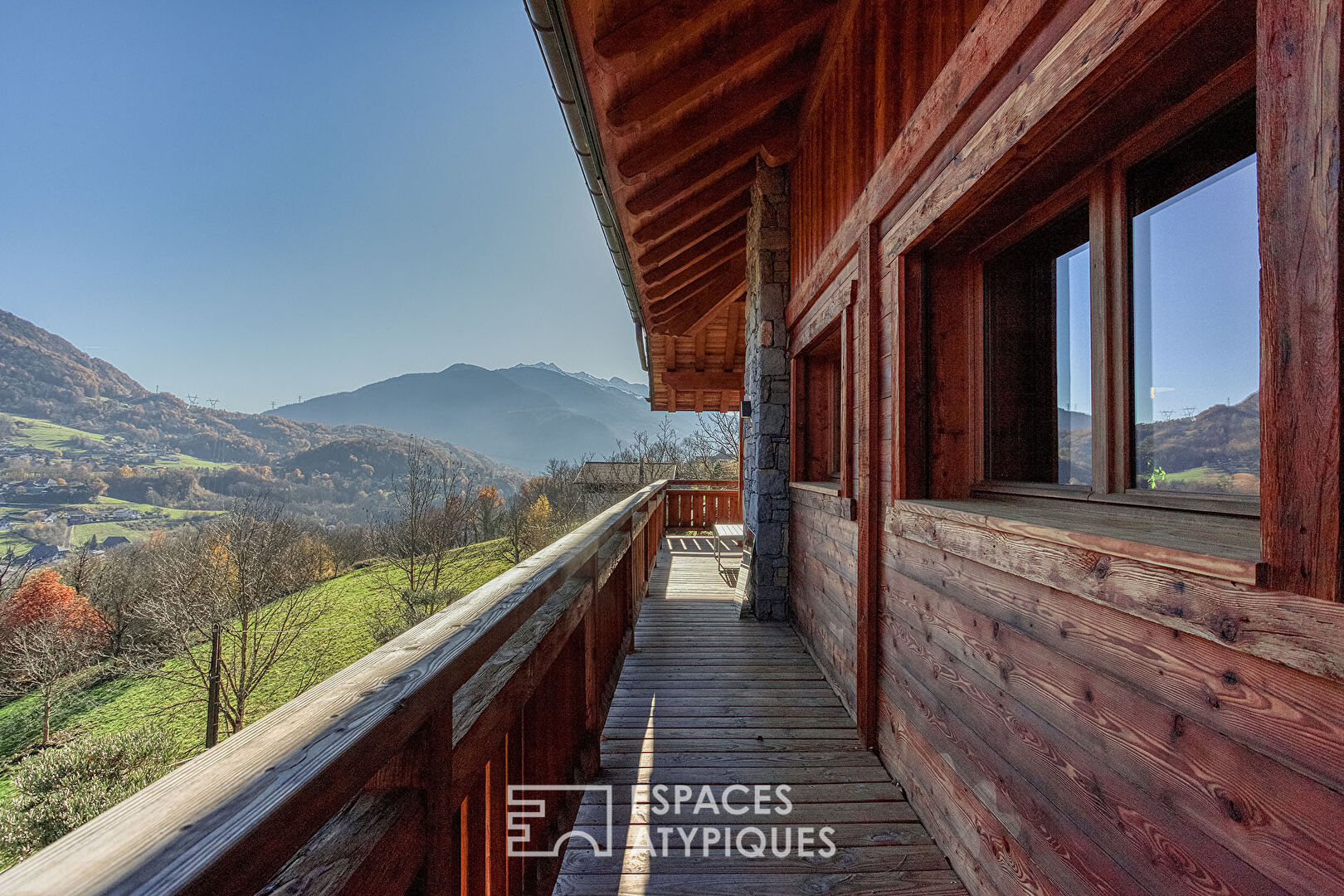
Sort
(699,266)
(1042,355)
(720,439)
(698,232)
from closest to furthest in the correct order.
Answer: (1042,355) → (698,232) → (699,266) → (720,439)

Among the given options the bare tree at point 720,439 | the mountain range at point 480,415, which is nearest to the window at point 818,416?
the bare tree at point 720,439

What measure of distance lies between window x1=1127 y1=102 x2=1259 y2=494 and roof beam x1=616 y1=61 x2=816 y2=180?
8.71ft

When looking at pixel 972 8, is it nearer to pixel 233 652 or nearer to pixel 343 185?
pixel 233 652

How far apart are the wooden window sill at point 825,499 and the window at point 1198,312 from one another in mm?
1656

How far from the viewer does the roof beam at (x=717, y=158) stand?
413cm

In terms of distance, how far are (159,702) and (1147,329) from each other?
23.0 metres

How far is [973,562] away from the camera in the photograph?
6.19ft

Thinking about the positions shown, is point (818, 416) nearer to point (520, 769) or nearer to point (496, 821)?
point (520, 769)

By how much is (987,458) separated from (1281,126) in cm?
145

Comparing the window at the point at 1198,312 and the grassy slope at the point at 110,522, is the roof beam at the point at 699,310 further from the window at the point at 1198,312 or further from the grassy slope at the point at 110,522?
the grassy slope at the point at 110,522

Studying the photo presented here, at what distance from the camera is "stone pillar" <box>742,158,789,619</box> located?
4758 mm

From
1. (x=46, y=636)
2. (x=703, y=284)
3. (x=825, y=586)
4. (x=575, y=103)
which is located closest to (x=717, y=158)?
(x=575, y=103)

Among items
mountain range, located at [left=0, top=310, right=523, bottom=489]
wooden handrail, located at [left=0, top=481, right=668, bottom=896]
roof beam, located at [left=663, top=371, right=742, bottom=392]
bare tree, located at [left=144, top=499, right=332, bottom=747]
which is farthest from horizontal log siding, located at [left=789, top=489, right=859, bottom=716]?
mountain range, located at [left=0, top=310, right=523, bottom=489]

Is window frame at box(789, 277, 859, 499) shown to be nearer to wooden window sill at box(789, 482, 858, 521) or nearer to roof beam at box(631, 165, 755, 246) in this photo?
wooden window sill at box(789, 482, 858, 521)
